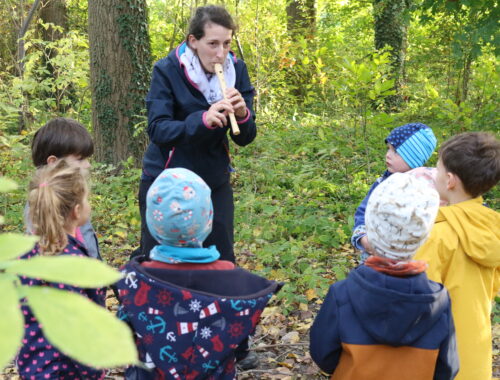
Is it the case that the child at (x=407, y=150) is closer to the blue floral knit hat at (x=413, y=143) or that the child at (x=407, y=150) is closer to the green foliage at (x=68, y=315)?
the blue floral knit hat at (x=413, y=143)

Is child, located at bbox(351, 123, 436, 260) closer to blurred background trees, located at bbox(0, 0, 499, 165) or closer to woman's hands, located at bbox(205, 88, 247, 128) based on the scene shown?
woman's hands, located at bbox(205, 88, 247, 128)

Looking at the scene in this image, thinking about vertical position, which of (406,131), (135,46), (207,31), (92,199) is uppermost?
(135,46)

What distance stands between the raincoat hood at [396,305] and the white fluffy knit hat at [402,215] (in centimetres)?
10

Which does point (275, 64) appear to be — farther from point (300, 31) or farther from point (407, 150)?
point (407, 150)

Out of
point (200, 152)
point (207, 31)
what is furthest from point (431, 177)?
point (207, 31)

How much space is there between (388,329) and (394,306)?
0.31 feet

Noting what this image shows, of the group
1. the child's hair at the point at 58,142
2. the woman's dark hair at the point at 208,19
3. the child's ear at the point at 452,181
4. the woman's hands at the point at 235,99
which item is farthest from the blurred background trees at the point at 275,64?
the child's ear at the point at 452,181

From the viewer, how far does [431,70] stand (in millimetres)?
10227

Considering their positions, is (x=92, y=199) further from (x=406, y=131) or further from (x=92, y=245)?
(x=406, y=131)

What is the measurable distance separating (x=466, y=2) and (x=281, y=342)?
413 centimetres

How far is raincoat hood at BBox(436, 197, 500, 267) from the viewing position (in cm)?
213

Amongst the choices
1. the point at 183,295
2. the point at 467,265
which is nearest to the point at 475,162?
the point at 467,265

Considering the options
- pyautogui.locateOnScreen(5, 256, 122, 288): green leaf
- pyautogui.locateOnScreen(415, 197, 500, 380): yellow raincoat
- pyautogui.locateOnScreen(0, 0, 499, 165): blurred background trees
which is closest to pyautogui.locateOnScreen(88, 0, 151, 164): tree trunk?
pyautogui.locateOnScreen(0, 0, 499, 165): blurred background trees

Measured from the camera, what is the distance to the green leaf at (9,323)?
0.45m
